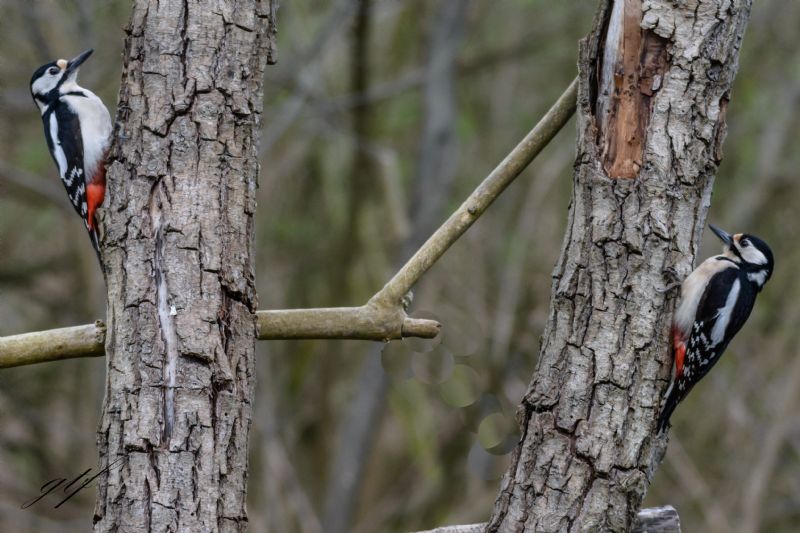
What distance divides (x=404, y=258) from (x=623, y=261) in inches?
176

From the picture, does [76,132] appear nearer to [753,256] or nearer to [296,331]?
[296,331]

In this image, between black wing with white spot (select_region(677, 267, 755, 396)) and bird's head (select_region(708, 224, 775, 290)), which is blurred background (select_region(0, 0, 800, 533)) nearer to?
bird's head (select_region(708, 224, 775, 290))

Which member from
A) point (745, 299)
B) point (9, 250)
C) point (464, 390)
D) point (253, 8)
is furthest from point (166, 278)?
point (9, 250)

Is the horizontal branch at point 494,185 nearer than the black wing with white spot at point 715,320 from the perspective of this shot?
Yes

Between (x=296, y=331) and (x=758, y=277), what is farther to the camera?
(x=758, y=277)

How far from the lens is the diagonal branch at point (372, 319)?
2.50 m

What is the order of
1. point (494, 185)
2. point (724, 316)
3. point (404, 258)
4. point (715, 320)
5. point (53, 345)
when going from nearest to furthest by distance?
point (53, 345)
point (494, 185)
point (715, 320)
point (724, 316)
point (404, 258)

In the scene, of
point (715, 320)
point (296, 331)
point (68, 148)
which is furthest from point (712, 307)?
point (68, 148)

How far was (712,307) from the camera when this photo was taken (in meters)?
3.43

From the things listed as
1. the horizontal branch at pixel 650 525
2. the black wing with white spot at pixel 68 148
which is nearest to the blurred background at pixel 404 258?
the black wing with white spot at pixel 68 148

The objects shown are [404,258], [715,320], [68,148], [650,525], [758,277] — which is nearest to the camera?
[650,525]

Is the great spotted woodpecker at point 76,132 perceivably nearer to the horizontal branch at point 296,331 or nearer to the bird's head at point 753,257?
the horizontal branch at point 296,331

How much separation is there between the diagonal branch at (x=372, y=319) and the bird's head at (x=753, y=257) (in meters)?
1.50

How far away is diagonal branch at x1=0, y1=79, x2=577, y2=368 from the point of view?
250cm
